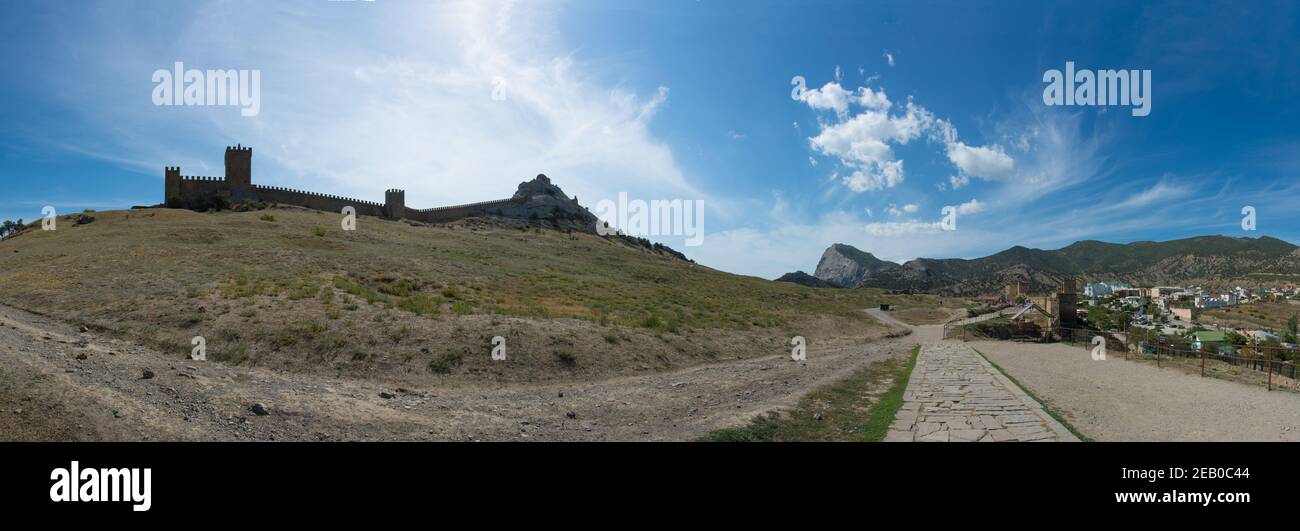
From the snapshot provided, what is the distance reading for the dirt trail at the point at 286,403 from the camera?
7.59 m

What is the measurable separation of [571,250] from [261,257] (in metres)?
39.1

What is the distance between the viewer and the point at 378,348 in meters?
15.0

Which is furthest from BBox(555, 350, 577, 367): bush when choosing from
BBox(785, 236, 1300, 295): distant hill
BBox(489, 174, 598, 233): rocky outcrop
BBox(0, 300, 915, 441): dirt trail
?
BBox(785, 236, 1300, 295): distant hill

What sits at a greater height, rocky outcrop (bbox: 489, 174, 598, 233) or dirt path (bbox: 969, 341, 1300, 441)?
rocky outcrop (bbox: 489, 174, 598, 233)

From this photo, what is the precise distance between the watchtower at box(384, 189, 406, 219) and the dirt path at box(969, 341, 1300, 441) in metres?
76.5

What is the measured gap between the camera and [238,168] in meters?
63.2

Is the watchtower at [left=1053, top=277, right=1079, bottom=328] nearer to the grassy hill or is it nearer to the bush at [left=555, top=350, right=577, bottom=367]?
the grassy hill

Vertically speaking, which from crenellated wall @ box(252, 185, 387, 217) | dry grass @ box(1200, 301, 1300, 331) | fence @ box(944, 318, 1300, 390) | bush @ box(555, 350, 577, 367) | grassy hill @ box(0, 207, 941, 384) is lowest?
dry grass @ box(1200, 301, 1300, 331)

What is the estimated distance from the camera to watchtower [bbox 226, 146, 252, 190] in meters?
62.7

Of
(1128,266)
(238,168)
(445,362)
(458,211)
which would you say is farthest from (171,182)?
(1128,266)

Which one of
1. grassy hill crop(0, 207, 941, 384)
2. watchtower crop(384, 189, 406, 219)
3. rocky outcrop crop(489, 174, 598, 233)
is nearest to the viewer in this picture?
grassy hill crop(0, 207, 941, 384)

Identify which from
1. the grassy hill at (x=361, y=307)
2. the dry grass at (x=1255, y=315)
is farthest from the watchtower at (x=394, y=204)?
the dry grass at (x=1255, y=315)

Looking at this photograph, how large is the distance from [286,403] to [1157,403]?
1873cm

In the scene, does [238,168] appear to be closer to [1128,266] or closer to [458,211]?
[458,211]
